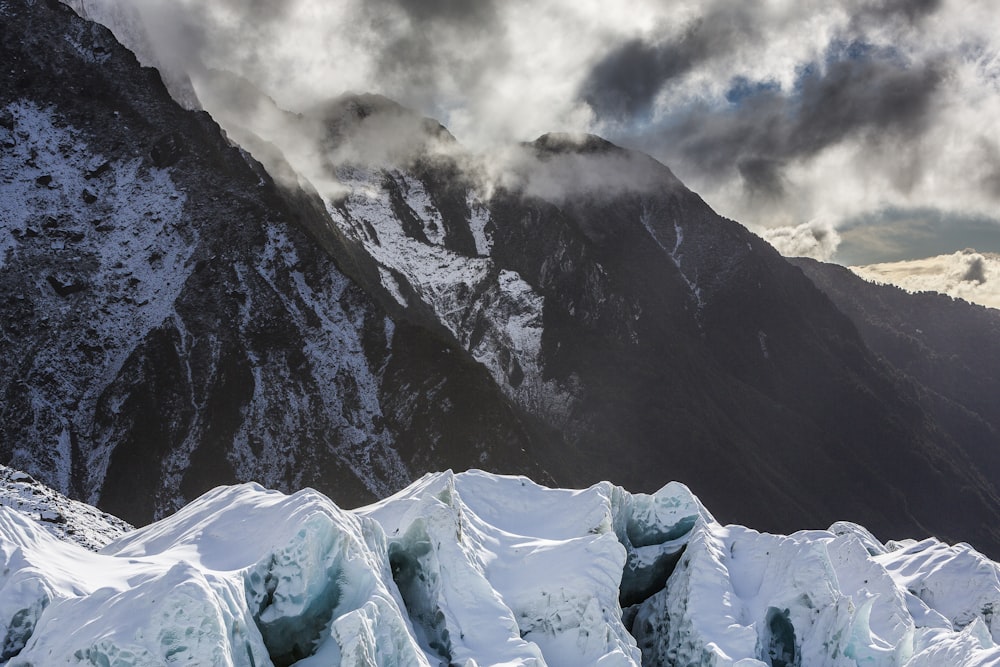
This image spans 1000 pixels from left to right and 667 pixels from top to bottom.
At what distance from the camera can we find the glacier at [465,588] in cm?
3136

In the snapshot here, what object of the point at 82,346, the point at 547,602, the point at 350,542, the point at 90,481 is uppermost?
the point at 82,346

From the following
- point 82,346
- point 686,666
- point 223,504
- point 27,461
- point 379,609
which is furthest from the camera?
point 82,346

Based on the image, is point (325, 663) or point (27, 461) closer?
point (325, 663)

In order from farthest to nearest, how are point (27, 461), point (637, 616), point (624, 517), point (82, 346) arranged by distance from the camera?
point (82, 346) < point (27, 461) < point (624, 517) < point (637, 616)

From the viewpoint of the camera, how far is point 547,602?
1694 inches

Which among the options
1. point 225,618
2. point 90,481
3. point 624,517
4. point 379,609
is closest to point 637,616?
point 624,517

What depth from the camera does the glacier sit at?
103 ft

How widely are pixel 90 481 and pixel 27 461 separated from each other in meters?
10.3

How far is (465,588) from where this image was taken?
42.2 m

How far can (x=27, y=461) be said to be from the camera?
170 meters

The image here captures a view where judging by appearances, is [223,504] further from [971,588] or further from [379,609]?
[971,588]

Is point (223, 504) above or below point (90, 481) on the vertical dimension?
below

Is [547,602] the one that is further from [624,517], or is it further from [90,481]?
[90,481]

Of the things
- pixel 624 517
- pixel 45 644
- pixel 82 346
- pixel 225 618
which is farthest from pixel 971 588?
pixel 82 346
